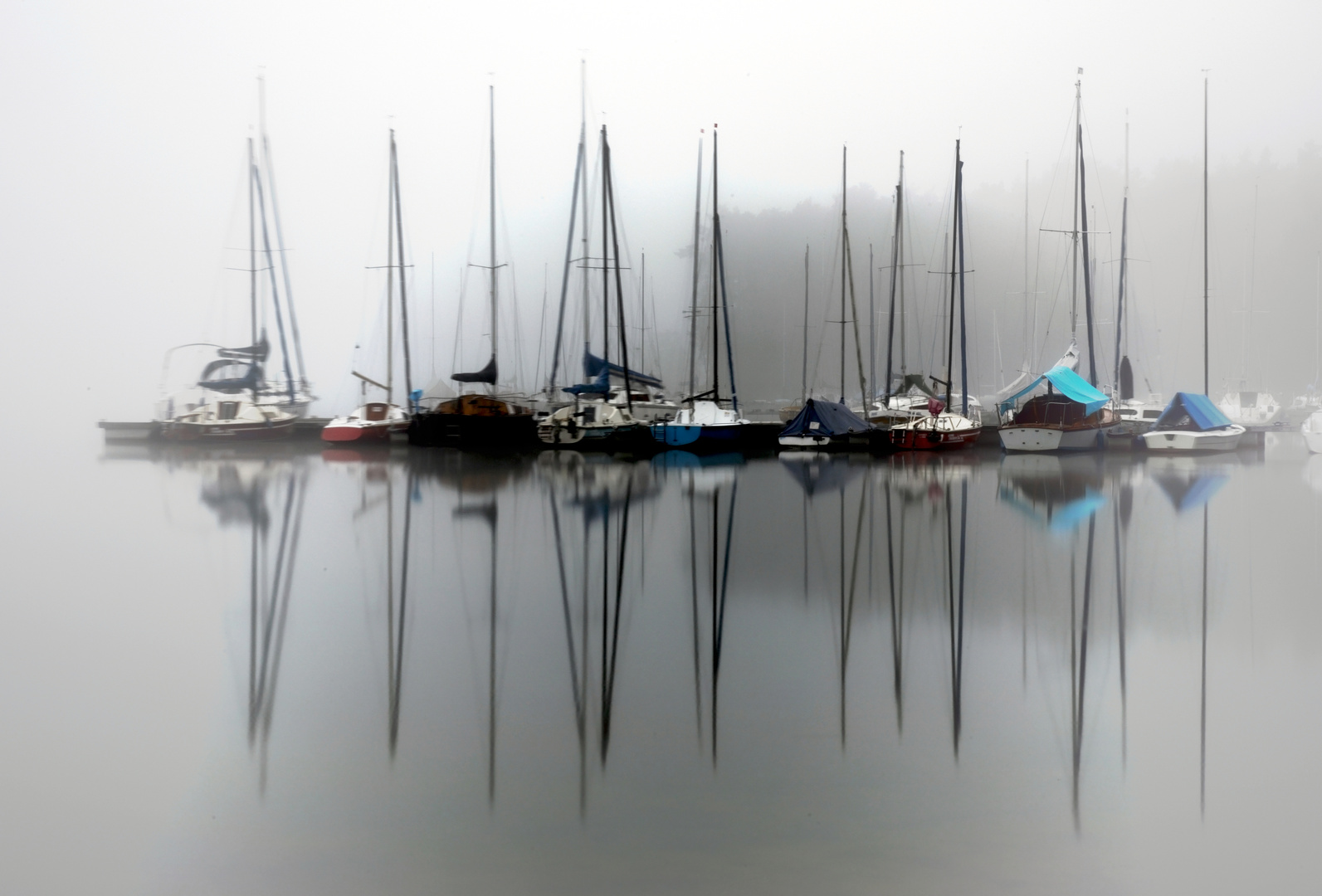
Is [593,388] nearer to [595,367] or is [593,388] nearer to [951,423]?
[595,367]

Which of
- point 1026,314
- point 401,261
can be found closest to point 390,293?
point 401,261

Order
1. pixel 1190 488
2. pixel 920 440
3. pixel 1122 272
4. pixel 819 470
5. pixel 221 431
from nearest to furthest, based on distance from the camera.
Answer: pixel 1190 488 → pixel 819 470 → pixel 920 440 → pixel 221 431 → pixel 1122 272

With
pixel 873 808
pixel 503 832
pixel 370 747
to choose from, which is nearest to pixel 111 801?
pixel 370 747

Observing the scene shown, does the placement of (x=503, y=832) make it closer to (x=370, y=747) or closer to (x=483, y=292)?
(x=370, y=747)

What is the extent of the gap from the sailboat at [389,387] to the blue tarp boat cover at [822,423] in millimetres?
7823

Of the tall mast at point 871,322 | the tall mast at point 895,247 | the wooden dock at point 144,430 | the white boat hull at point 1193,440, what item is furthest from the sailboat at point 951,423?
the wooden dock at point 144,430

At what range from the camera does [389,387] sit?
22.3 metres

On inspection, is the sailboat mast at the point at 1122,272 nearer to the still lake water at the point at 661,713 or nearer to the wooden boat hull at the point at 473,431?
the wooden boat hull at the point at 473,431

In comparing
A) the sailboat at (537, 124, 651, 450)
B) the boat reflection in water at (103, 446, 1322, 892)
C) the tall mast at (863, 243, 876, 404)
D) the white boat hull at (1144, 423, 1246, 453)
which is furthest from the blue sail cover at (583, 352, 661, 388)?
the boat reflection in water at (103, 446, 1322, 892)

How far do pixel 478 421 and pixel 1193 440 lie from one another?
13132mm

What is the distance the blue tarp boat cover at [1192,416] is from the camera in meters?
19.0

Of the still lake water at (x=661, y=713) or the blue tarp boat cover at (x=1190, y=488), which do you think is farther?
the blue tarp boat cover at (x=1190, y=488)

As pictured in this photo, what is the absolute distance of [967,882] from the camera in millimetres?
2141

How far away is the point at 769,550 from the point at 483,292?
18.5m
